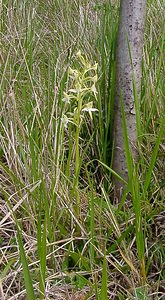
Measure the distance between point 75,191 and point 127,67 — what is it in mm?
474

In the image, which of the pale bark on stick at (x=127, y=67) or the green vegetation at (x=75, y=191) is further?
the pale bark on stick at (x=127, y=67)

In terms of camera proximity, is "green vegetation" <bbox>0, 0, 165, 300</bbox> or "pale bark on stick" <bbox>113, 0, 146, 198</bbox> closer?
"green vegetation" <bbox>0, 0, 165, 300</bbox>

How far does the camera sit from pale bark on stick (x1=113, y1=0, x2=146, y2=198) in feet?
5.32

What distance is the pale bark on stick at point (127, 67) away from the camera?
1.62 meters

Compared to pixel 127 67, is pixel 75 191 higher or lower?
lower

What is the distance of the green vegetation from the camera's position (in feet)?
4.09

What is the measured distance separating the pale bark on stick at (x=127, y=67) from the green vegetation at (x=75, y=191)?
4 cm

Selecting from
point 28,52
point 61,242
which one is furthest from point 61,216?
point 28,52

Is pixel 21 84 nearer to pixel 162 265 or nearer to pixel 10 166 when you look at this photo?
pixel 10 166

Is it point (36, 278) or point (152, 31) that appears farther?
point (152, 31)

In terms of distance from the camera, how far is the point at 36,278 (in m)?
1.23

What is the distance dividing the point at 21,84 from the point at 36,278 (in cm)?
95

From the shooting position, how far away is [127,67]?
166cm

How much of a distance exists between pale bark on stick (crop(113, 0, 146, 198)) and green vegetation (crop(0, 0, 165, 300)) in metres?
0.04
